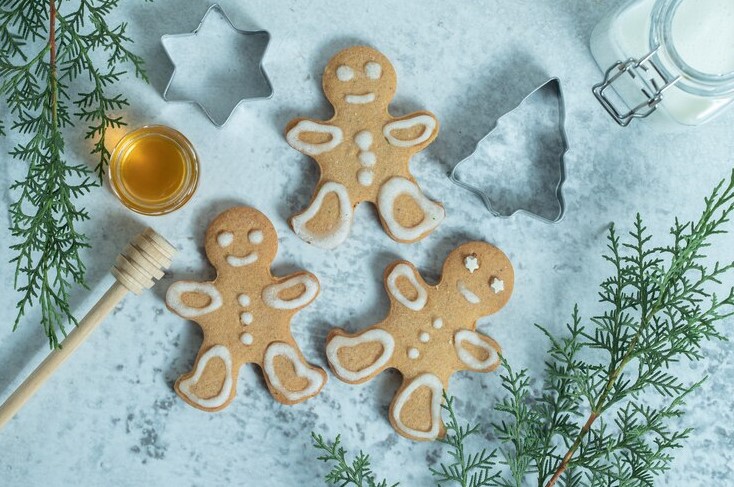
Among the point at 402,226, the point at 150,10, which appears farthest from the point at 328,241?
the point at 150,10

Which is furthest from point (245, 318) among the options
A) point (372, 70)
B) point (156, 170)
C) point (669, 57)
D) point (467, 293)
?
point (669, 57)

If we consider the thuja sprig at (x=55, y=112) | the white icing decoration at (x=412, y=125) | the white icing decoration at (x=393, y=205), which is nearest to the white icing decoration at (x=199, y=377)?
the thuja sprig at (x=55, y=112)

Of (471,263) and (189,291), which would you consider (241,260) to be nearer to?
(189,291)

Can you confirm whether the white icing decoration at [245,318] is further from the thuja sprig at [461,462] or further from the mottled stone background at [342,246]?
the thuja sprig at [461,462]

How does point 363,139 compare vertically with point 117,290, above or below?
above

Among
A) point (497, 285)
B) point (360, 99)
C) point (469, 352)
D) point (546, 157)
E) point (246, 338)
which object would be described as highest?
point (546, 157)

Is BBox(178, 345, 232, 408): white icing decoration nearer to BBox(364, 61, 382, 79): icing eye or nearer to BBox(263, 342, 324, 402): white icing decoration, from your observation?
BBox(263, 342, 324, 402): white icing decoration

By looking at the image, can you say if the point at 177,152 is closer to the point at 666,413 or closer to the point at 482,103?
the point at 482,103

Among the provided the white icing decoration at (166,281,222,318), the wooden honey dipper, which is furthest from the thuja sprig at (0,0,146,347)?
the white icing decoration at (166,281,222,318)
